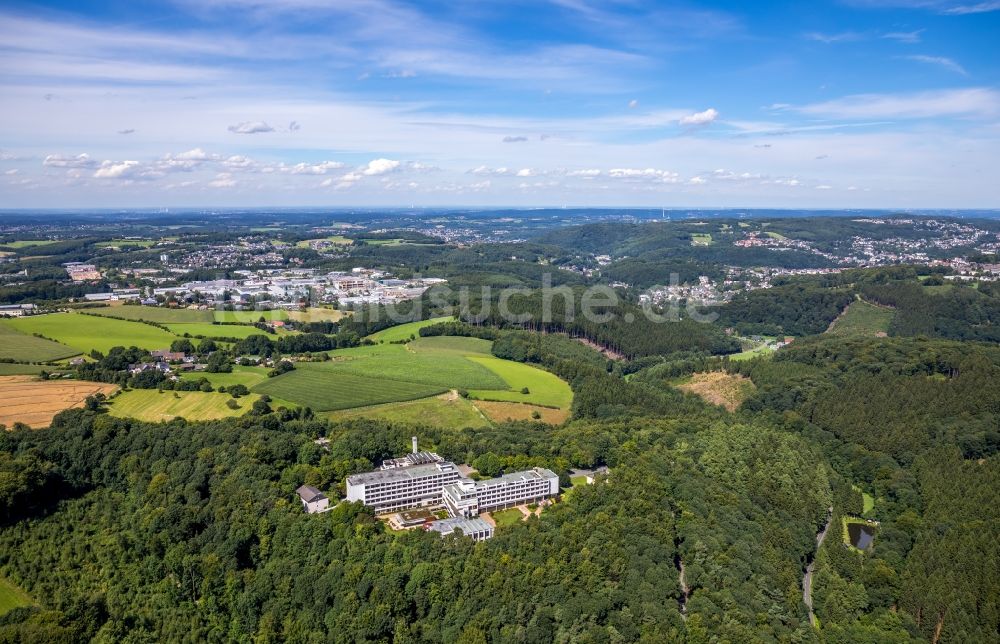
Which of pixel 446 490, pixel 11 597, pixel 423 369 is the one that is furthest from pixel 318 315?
pixel 11 597

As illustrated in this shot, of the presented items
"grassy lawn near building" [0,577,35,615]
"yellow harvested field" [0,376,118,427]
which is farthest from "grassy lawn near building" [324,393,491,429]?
"grassy lawn near building" [0,577,35,615]

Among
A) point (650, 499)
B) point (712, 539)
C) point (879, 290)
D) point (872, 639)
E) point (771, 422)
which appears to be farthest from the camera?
point (879, 290)

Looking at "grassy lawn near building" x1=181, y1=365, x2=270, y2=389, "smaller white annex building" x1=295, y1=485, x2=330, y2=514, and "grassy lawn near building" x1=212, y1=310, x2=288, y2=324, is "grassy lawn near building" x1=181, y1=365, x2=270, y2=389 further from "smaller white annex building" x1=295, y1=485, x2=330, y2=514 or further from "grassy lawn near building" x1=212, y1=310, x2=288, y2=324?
"grassy lawn near building" x1=212, y1=310, x2=288, y2=324

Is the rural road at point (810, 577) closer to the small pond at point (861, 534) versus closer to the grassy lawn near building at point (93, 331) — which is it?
the small pond at point (861, 534)

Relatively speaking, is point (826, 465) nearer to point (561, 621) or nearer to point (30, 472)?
point (561, 621)

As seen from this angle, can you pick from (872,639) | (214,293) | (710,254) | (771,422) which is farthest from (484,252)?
(872,639)

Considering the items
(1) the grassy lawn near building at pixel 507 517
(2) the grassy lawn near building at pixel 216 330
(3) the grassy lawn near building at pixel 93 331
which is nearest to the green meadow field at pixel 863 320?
(1) the grassy lawn near building at pixel 507 517
